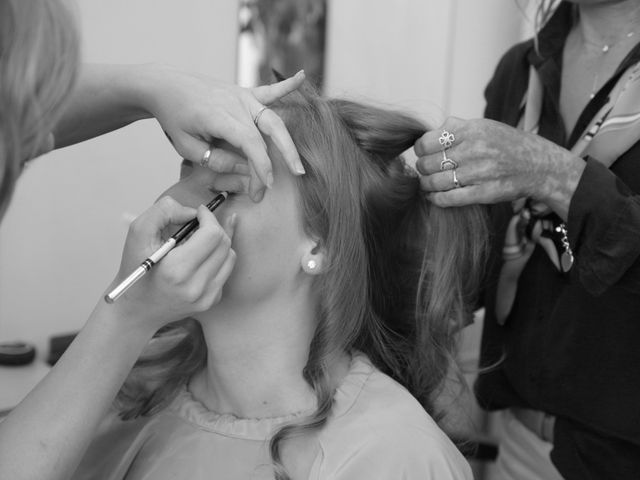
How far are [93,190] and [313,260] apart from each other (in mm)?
909

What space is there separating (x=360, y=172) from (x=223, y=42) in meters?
0.95

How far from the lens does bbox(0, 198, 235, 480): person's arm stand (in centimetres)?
100

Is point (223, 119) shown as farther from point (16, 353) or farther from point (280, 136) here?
point (16, 353)

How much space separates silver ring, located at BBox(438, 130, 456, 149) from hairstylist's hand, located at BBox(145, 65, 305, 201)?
23cm

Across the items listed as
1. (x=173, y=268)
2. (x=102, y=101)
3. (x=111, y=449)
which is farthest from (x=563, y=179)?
(x=111, y=449)

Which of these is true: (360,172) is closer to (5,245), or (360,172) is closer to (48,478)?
(48,478)

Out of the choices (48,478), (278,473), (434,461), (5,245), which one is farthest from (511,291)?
(5,245)

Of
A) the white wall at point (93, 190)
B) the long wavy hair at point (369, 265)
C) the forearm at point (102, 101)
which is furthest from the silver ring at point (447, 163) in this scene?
the white wall at point (93, 190)

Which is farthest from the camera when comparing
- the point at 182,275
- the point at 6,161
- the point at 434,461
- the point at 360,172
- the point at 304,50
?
the point at 304,50

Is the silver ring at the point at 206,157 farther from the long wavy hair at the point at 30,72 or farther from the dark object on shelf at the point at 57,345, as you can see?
the dark object on shelf at the point at 57,345

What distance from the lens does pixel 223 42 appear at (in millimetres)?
A: 2088

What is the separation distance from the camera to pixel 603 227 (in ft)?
4.00

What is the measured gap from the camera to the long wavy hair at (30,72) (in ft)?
2.69

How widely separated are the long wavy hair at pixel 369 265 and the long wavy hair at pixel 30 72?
44 centimetres
